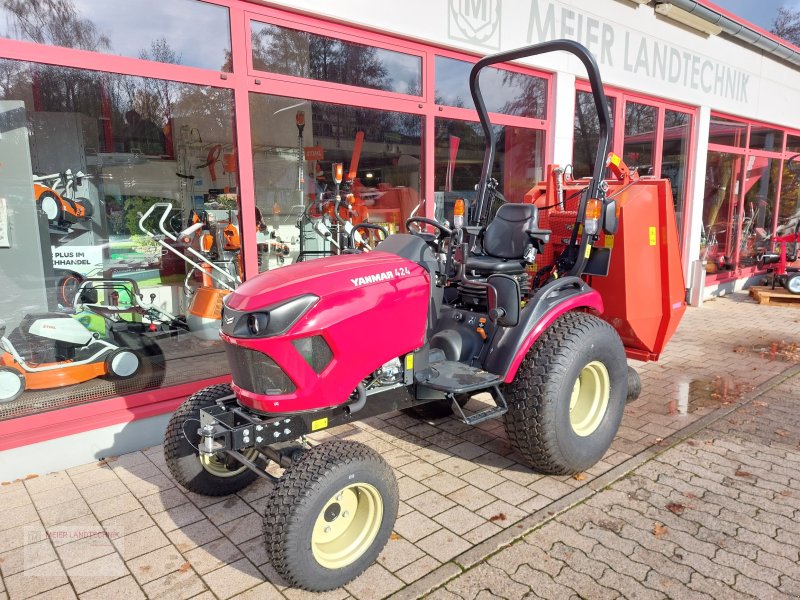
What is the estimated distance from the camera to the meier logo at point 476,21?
483cm

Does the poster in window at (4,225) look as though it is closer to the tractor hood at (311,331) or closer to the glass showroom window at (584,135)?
the tractor hood at (311,331)

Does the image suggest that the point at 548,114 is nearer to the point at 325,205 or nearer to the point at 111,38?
the point at 325,205

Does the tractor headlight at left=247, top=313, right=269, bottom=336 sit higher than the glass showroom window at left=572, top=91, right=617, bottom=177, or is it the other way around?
the glass showroom window at left=572, top=91, right=617, bottom=177

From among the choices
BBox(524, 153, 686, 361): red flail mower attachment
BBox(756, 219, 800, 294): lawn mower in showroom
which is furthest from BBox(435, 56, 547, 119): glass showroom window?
BBox(756, 219, 800, 294): lawn mower in showroom

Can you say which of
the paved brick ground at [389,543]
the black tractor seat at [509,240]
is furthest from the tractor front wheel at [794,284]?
the black tractor seat at [509,240]

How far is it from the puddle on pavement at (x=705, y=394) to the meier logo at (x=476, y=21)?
3445mm

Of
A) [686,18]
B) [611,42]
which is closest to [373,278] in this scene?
[611,42]

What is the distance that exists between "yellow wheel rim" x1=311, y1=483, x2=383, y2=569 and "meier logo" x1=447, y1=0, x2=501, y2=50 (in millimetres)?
4015

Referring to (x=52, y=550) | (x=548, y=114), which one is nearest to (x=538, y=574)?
(x=52, y=550)

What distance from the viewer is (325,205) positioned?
17.5ft

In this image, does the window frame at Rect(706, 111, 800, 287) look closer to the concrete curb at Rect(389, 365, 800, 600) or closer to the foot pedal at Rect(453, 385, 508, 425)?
the concrete curb at Rect(389, 365, 800, 600)

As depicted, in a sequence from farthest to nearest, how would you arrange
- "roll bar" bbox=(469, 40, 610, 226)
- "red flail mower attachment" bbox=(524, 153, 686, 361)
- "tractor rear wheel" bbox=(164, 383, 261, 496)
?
1. "red flail mower attachment" bbox=(524, 153, 686, 361)
2. "roll bar" bbox=(469, 40, 610, 226)
3. "tractor rear wheel" bbox=(164, 383, 261, 496)

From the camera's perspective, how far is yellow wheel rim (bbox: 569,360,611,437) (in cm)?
318

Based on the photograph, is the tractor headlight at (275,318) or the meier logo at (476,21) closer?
the tractor headlight at (275,318)
